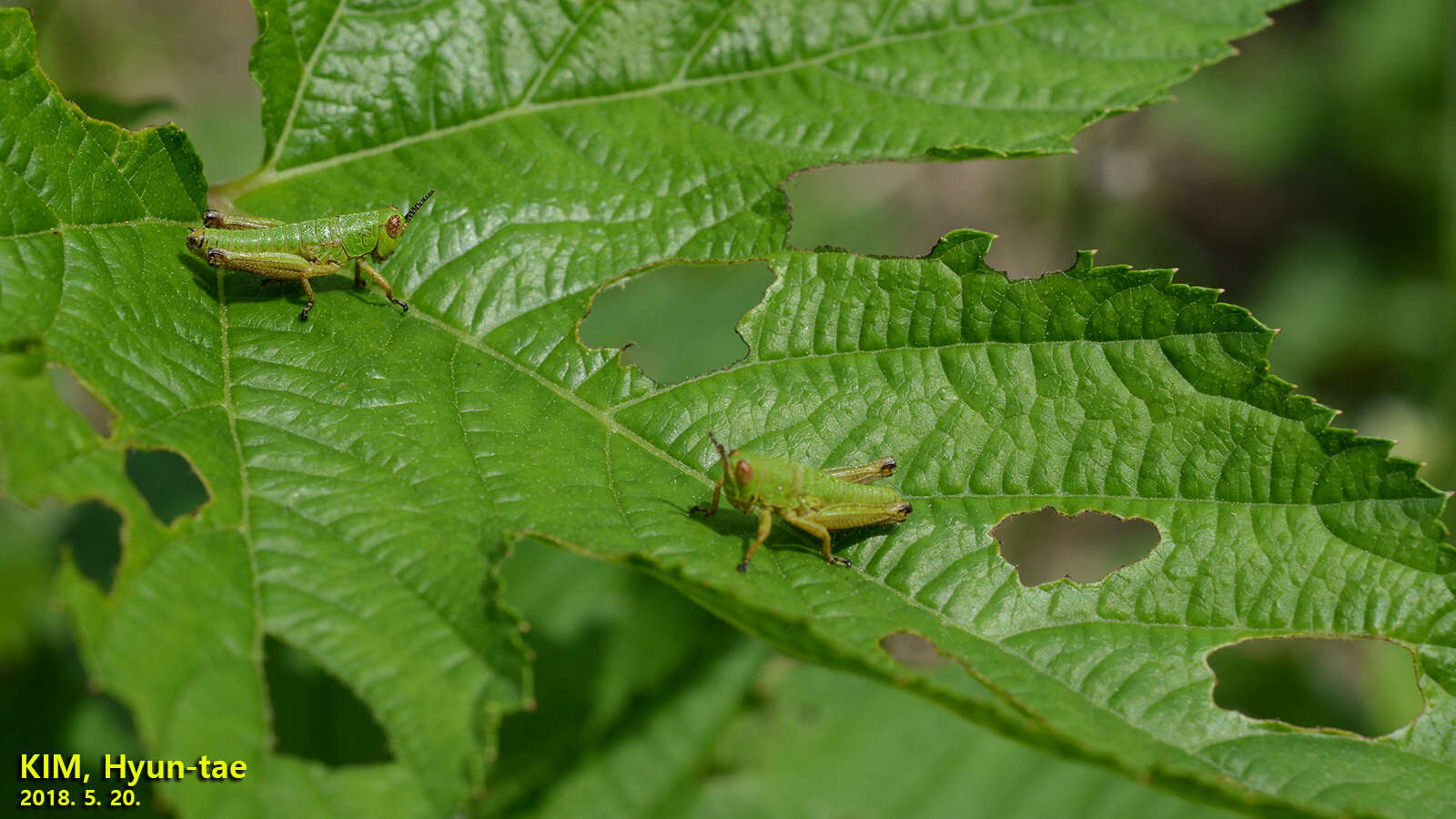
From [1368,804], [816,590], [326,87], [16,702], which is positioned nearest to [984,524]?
[816,590]

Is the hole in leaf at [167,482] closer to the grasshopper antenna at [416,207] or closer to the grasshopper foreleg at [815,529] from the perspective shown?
the grasshopper antenna at [416,207]

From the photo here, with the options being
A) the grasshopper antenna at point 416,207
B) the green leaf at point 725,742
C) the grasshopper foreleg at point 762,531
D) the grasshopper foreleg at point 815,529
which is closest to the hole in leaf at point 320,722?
the green leaf at point 725,742


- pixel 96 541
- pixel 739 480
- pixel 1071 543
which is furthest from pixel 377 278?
pixel 1071 543

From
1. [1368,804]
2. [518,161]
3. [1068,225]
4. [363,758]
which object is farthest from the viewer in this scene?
[1068,225]

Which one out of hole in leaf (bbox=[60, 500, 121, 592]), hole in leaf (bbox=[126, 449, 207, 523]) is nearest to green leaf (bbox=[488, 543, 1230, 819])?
hole in leaf (bbox=[126, 449, 207, 523])

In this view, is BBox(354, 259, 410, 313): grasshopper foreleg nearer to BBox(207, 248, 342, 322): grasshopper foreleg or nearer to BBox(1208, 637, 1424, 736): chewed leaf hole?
BBox(207, 248, 342, 322): grasshopper foreleg

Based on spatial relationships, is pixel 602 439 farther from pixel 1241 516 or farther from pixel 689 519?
pixel 1241 516
